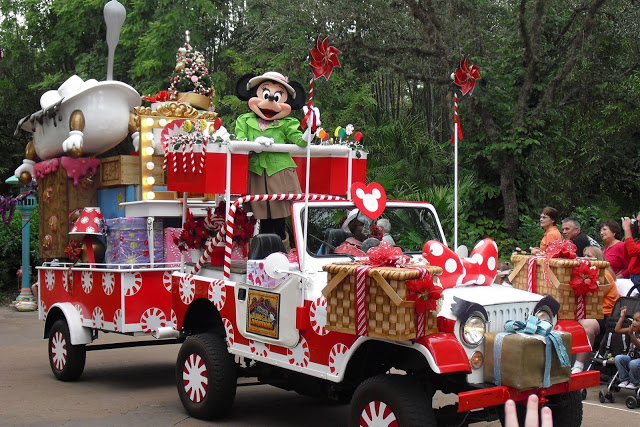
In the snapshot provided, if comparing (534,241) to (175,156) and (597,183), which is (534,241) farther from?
(175,156)

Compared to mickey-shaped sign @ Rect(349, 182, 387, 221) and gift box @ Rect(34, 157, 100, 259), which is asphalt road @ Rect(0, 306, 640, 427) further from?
mickey-shaped sign @ Rect(349, 182, 387, 221)

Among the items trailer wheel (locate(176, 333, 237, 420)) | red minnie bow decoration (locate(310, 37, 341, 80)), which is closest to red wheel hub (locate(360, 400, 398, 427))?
trailer wheel (locate(176, 333, 237, 420))

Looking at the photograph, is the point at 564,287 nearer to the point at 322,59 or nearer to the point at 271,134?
the point at 322,59

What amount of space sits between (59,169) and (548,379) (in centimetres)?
630

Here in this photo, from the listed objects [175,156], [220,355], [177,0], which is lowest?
[220,355]

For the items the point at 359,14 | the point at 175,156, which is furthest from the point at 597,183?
the point at 175,156

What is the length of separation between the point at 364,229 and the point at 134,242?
9.67 feet

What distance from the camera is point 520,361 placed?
4.98m

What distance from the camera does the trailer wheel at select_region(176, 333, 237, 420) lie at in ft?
22.4

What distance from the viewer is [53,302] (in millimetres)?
9508

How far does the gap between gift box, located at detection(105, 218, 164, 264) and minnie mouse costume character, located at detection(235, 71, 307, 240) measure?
1.45m

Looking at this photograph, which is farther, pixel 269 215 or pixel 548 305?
pixel 269 215

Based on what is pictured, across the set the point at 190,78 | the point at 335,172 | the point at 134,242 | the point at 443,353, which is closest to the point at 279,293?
the point at 443,353

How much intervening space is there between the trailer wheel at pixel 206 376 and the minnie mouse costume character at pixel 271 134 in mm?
1283
